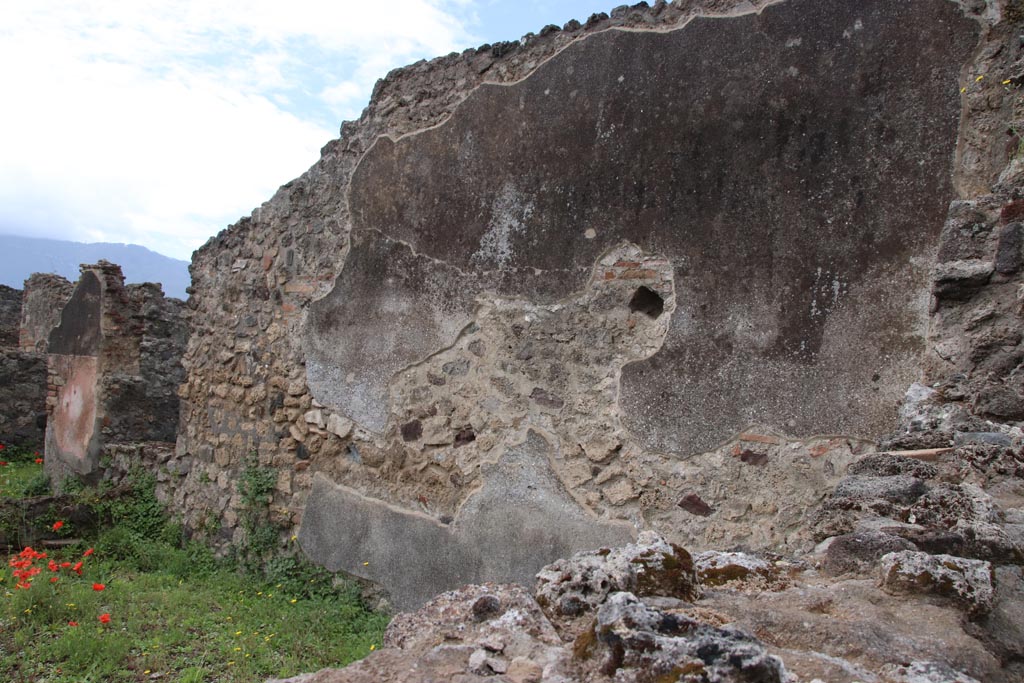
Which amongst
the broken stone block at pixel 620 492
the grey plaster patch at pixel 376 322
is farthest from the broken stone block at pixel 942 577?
the grey plaster patch at pixel 376 322

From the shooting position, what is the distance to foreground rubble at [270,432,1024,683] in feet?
3.95

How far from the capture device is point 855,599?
1478 millimetres

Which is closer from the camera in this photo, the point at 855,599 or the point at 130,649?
the point at 855,599

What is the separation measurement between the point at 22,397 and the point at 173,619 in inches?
258

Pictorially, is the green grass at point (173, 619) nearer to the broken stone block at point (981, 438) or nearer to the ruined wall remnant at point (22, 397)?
the broken stone block at point (981, 438)

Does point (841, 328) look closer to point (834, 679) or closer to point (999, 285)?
point (999, 285)

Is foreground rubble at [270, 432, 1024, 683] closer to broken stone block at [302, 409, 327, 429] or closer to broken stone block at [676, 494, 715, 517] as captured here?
broken stone block at [676, 494, 715, 517]

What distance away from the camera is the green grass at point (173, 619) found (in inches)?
129

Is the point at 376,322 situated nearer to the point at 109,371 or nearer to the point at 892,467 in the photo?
the point at 892,467

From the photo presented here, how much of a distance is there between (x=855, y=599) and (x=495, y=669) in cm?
68

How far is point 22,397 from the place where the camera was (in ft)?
29.6

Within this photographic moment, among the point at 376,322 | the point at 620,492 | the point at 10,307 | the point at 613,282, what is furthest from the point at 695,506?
the point at 10,307

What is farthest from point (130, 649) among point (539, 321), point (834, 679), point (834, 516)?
point (834, 679)

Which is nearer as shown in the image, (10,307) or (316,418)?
(316,418)
